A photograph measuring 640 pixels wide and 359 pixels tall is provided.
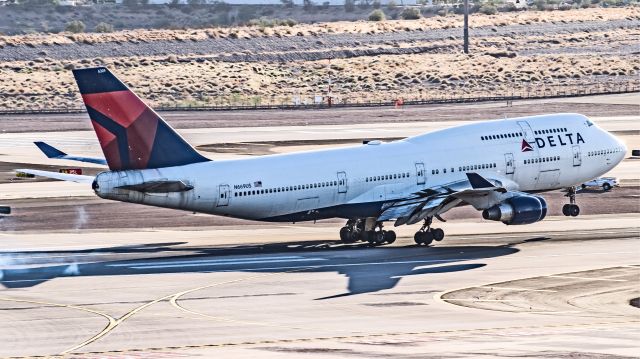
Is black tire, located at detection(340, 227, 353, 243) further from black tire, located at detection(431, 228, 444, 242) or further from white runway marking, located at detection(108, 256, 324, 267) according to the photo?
white runway marking, located at detection(108, 256, 324, 267)

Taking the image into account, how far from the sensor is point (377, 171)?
65.2 m

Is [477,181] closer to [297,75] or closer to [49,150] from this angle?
[49,150]

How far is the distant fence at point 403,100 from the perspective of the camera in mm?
155500

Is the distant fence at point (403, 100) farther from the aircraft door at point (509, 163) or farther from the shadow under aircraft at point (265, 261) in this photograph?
the shadow under aircraft at point (265, 261)

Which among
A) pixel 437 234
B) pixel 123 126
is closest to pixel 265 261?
pixel 123 126

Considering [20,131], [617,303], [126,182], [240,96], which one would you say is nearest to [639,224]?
[617,303]

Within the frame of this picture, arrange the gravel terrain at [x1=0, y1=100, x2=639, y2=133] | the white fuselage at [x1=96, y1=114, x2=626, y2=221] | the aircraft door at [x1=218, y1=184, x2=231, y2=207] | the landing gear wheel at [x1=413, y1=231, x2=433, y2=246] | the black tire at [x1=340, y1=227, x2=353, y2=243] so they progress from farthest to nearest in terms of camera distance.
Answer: the gravel terrain at [x1=0, y1=100, x2=639, y2=133]
the black tire at [x1=340, y1=227, x2=353, y2=243]
the landing gear wheel at [x1=413, y1=231, x2=433, y2=246]
the aircraft door at [x1=218, y1=184, x2=231, y2=207]
the white fuselage at [x1=96, y1=114, x2=626, y2=221]

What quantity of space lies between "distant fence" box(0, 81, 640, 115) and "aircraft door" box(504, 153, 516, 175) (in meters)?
86.2

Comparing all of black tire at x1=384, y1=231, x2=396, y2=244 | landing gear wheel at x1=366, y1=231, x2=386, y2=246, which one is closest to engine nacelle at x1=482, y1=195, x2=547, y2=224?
black tire at x1=384, y1=231, x2=396, y2=244

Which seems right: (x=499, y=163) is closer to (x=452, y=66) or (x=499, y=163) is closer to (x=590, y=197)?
(x=590, y=197)

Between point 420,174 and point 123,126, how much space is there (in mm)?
14814

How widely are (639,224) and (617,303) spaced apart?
22.5 metres

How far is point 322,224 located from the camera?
7350 cm

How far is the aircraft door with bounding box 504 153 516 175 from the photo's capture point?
224 ft
